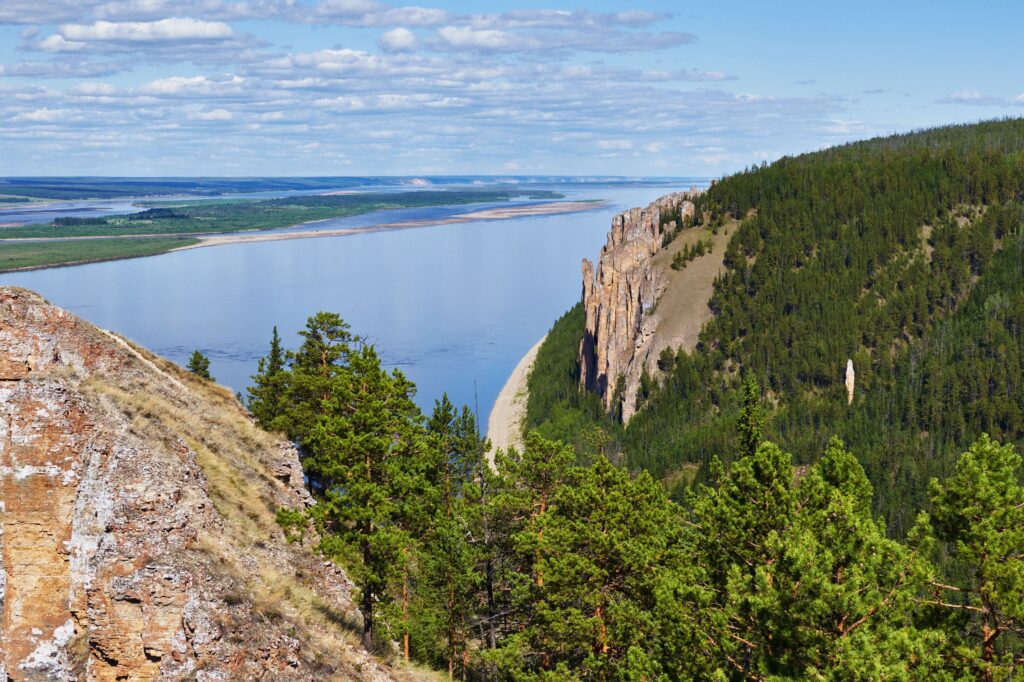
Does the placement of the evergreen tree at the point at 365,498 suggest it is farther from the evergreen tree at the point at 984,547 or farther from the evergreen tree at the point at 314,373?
the evergreen tree at the point at 984,547

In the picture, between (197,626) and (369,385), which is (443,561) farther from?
(197,626)

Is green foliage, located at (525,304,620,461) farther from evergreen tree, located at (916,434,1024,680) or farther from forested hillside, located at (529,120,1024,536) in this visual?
evergreen tree, located at (916,434,1024,680)

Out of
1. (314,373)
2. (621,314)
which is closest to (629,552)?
(314,373)

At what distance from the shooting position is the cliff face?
840 inches

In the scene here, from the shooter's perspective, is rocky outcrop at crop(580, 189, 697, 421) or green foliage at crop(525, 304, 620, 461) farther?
rocky outcrop at crop(580, 189, 697, 421)

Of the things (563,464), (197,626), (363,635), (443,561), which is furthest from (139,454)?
(563,464)

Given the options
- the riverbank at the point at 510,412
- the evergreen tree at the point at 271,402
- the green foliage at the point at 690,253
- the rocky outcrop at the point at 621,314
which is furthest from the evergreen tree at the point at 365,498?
the green foliage at the point at 690,253

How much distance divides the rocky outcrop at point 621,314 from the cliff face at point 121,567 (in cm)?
12912

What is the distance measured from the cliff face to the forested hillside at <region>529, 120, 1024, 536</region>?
94.4m

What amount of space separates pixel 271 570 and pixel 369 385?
883 cm

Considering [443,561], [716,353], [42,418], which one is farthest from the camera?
[716,353]

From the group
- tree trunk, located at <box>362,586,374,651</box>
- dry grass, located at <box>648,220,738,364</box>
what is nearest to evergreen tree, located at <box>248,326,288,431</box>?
tree trunk, located at <box>362,586,374,651</box>

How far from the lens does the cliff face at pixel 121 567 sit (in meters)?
21.3

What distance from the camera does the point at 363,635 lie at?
30.5 m
